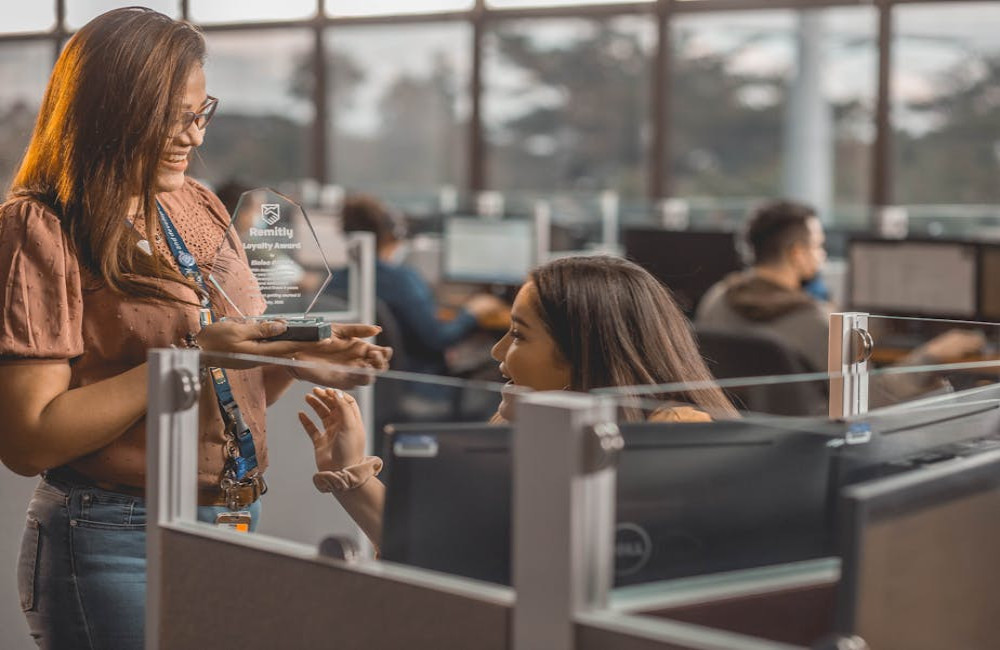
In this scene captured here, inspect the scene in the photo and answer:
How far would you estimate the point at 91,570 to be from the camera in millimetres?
1418

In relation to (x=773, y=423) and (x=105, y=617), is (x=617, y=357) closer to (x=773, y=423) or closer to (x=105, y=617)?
(x=773, y=423)

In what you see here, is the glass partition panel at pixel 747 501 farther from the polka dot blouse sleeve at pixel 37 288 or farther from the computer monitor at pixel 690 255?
the computer monitor at pixel 690 255

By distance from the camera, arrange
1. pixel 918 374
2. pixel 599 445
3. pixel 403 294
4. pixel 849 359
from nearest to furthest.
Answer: pixel 599 445 → pixel 918 374 → pixel 849 359 → pixel 403 294

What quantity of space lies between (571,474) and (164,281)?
69cm

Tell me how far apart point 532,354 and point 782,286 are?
8.52ft

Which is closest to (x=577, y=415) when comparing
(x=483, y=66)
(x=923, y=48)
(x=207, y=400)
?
(x=207, y=400)

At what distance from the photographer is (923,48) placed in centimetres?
710

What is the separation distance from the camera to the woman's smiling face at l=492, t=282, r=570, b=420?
161 centimetres

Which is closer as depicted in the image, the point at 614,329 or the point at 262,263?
the point at 262,263

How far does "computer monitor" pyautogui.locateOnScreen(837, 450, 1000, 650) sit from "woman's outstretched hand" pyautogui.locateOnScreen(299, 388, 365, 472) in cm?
49

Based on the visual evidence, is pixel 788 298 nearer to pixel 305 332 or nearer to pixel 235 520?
pixel 305 332

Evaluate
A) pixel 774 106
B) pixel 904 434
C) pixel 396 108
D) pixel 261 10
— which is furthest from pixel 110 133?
pixel 396 108

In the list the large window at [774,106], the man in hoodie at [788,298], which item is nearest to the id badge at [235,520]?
the man in hoodie at [788,298]

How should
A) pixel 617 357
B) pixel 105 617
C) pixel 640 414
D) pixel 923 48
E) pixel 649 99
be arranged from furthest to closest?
1. pixel 649 99
2. pixel 923 48
3. pixel 617 357
4. pixel 105 617
5. pixel 640 414
